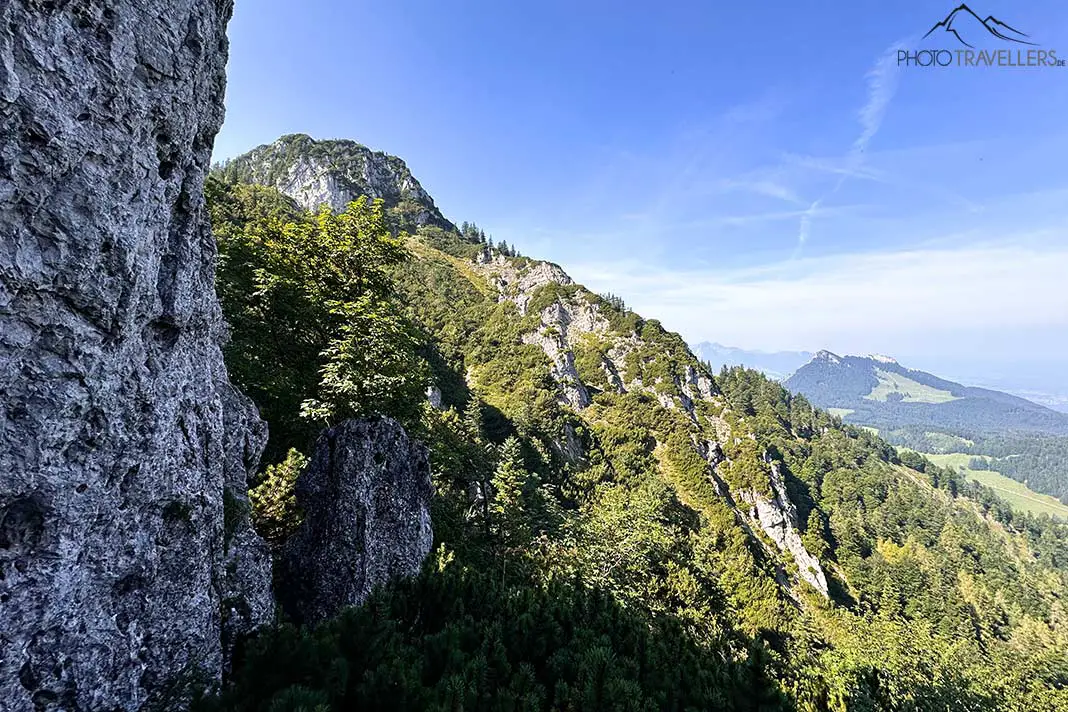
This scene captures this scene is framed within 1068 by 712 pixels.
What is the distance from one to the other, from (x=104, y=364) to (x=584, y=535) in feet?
110

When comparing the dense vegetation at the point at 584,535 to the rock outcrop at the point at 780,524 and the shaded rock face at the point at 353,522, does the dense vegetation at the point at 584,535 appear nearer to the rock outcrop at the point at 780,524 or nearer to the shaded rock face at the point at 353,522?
the shaded rock face at the point at 353,522

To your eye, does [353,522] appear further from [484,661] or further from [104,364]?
[104,364]

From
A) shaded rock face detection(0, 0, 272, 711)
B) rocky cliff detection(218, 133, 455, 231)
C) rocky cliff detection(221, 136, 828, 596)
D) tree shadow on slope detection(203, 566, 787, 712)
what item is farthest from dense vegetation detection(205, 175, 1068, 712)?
rocky cliff detection(218, 133, 455, 231)

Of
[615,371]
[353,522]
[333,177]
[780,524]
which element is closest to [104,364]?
[353,522]

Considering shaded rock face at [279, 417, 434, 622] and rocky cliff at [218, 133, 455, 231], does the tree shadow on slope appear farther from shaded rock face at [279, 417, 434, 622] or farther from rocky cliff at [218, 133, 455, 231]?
rocky cliff at [218, 133, 455, 231]

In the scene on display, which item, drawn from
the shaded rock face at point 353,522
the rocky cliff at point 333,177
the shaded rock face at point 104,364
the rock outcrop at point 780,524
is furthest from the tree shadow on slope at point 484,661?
the rocky cliff at point 333,177

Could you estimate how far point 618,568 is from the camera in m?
30.8

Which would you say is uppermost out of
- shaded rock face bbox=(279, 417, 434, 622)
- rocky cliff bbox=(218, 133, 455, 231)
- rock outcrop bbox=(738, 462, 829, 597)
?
rocky cliff bbox=(218, 133, 455, 231)

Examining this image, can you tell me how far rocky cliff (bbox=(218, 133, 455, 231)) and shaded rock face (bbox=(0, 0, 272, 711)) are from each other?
16371cm

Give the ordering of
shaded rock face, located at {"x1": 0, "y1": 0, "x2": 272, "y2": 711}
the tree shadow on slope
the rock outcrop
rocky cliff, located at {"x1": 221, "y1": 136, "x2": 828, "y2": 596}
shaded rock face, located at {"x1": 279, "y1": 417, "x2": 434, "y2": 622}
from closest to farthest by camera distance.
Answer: shaded rock face, located at {"x1": 0, "y1": 0, "x2": 272, "y2": 711}, the tree shadow on slope, shaded rock face, located at {"x1": 279, "y1": 417, "x2": 434, "y2": 622}, the rock outcrop, rocky cliff, located at {"x1": 221, "y1": 136, "x2": 828, "y2": 596}

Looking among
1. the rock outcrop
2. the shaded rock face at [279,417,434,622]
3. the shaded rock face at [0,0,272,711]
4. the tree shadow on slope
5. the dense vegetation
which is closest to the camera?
the shaded rock face at [0,0,272,711]

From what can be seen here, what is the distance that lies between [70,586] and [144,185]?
4.73 meters

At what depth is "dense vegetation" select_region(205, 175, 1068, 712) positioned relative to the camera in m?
5.57

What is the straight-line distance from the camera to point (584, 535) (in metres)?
33.9
